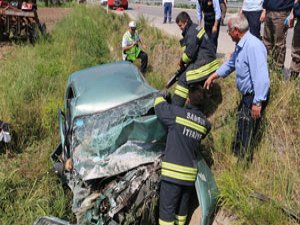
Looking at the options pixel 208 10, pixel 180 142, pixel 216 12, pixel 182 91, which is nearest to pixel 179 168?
pixel 180 142

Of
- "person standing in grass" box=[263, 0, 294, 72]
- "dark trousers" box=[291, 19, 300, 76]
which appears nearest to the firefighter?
"person standing in grass" box=[263, 0, 294, 72]

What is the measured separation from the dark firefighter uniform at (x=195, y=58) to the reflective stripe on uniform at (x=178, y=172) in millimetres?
1792

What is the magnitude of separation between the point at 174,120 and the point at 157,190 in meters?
0.77

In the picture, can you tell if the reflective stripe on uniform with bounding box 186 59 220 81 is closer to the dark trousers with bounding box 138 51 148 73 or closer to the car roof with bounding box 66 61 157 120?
the car roof with bounding box 66 61 157 120

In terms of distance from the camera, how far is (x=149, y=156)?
3.71 metres

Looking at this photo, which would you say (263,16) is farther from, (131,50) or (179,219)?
(131,50)

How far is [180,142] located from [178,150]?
84 mm

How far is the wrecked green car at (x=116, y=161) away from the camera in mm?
3445

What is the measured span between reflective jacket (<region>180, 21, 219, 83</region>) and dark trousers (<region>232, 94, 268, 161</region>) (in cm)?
133

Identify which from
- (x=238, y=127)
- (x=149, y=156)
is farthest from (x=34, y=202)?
(x=238, y=127)

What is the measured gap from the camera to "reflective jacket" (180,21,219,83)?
5.20 m

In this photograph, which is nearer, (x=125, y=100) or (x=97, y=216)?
(x=97, y=216)

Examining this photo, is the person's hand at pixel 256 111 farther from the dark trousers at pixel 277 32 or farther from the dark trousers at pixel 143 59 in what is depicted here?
the dark trousers at pixel 143 59

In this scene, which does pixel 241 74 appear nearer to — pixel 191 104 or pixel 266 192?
pixel 191 104
